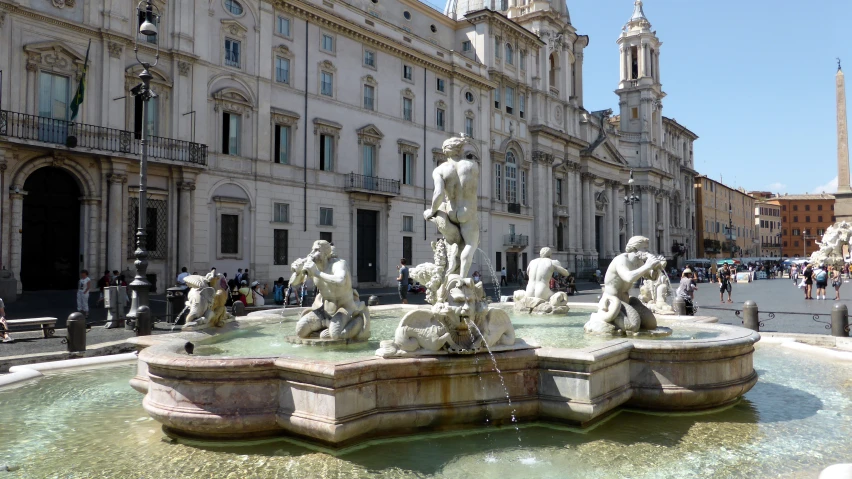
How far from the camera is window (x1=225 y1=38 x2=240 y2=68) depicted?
80.4 feet

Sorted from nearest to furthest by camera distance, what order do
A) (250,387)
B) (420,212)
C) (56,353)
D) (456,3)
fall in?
(250,387)
(56,353)
(420,212)
(456,3)

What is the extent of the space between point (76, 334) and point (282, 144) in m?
18.8

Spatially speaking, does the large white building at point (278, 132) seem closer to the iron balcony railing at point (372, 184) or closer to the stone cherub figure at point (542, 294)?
the iron balcony railing at point (372, 184)

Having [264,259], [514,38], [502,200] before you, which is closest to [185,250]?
[264,259]

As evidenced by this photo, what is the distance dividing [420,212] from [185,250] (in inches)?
546

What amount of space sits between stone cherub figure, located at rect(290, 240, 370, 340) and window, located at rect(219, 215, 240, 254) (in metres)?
18.7

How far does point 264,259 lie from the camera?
2539 cm

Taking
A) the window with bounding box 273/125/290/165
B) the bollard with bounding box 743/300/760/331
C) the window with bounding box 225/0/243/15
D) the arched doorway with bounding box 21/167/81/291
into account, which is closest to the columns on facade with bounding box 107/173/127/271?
the arched doorway with bounding box 21/167/81/291

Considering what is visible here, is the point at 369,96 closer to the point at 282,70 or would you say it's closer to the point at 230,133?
the point at 282,70

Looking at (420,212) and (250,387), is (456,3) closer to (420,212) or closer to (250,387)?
(420,212)

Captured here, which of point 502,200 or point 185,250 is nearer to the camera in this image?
point 185,250

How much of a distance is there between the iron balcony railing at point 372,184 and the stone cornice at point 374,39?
22.0 ft

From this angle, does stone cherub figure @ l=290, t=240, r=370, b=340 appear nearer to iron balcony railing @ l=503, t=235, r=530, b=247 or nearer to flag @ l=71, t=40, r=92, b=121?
flag @ l=71, t=40, r=92, b=121

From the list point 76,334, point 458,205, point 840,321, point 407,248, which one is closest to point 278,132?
point 407,248
